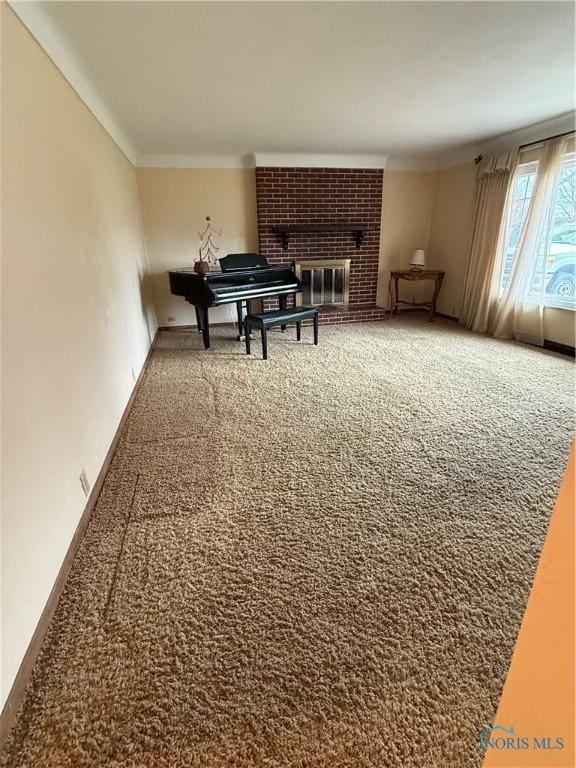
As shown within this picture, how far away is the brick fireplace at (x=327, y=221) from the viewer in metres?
4.73

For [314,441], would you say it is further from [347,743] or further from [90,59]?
[90,59]

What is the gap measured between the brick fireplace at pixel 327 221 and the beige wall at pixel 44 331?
2710mm

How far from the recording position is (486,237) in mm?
4379

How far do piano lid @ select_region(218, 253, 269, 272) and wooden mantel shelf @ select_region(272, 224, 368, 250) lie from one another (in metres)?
0.85

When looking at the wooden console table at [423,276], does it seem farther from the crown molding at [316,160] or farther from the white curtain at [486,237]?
the crown molding at [316,160]

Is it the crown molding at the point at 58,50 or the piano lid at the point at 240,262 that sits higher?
the crown molding at the point at 58,50

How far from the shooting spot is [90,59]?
2.00 meters

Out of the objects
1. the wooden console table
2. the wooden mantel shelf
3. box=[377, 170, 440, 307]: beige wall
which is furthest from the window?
the wooden mantel shelf

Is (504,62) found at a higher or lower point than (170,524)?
higher

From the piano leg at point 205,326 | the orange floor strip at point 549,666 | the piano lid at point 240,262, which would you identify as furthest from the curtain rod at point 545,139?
the orange floor strip at point 549,666

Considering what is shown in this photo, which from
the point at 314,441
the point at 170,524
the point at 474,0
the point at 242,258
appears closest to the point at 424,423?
the point at 314,441

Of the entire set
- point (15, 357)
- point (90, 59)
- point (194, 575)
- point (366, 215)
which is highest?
point (90, 59)

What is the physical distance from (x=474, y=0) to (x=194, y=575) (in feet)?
8.92

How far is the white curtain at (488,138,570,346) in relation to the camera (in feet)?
11.7
